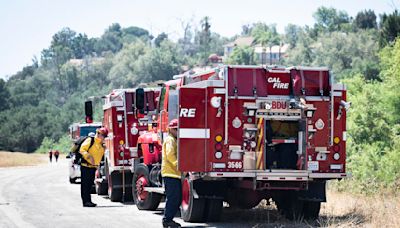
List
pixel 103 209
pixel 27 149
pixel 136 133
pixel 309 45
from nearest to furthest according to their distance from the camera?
pixel 103 209
pixel 136 133
pixel 27 149
pixel 309 45

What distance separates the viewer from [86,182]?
64.2 feet

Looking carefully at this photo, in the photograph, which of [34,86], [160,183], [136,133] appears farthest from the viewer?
[34,86]

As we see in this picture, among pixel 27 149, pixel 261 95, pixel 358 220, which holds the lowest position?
pixel 27 149

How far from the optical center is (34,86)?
559ft

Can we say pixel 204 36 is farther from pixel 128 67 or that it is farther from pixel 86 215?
pixel 86 215

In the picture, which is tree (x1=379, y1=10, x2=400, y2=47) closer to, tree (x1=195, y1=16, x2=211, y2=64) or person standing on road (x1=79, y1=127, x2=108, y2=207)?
person standing on road (x1=79, y1=127, x2=108, y2=207)

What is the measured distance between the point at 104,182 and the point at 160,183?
6643 mm

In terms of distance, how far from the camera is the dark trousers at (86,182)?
1948 cm

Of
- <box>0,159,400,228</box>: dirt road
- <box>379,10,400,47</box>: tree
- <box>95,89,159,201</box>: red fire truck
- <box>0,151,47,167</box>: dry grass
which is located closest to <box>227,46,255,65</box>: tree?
<box>0,151,47,167</box>: dry grass

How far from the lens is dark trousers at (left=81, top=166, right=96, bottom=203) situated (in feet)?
63.9

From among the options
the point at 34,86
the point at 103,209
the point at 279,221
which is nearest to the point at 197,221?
the point at 279,221

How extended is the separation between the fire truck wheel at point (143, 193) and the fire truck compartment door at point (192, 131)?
11.1 ft

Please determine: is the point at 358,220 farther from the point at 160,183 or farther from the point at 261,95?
the point at 160,183

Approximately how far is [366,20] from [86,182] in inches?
6268
